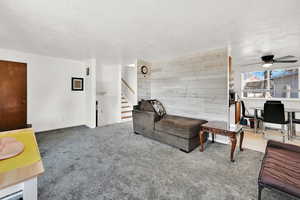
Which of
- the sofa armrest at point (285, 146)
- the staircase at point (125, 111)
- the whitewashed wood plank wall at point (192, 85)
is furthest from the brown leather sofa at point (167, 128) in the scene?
the staircase at point (125, 111)

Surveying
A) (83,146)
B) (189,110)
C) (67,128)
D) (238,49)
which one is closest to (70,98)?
(67,128)

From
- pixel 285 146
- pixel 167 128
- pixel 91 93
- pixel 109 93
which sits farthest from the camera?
pixel 109 93

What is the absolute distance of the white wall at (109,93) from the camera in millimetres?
4984

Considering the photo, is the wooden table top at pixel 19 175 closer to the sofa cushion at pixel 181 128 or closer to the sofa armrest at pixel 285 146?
the sofa cushion at pixel 181 128

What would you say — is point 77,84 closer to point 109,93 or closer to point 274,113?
point 109,93

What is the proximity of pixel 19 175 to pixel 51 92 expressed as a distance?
4.07 meters

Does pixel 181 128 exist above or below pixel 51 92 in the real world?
below

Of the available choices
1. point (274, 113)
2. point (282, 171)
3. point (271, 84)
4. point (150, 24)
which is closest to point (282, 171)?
point (282, 171)

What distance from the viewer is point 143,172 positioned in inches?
79.0

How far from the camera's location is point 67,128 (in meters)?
4.35

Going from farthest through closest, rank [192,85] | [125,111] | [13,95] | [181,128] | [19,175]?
[125,111] < [192,85] < [13,95] < [181,128] < [19,175]

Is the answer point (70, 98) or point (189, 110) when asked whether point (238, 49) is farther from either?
point (70, 98)

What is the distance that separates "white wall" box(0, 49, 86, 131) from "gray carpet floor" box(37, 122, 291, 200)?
3.91 ft

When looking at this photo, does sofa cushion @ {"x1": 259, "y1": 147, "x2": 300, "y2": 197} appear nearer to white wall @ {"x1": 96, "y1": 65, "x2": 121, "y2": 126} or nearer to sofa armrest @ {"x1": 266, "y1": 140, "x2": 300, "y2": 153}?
sofa armrest @ {"x1": 266, "y1": 140, "x2": 300, "y2": 153}
